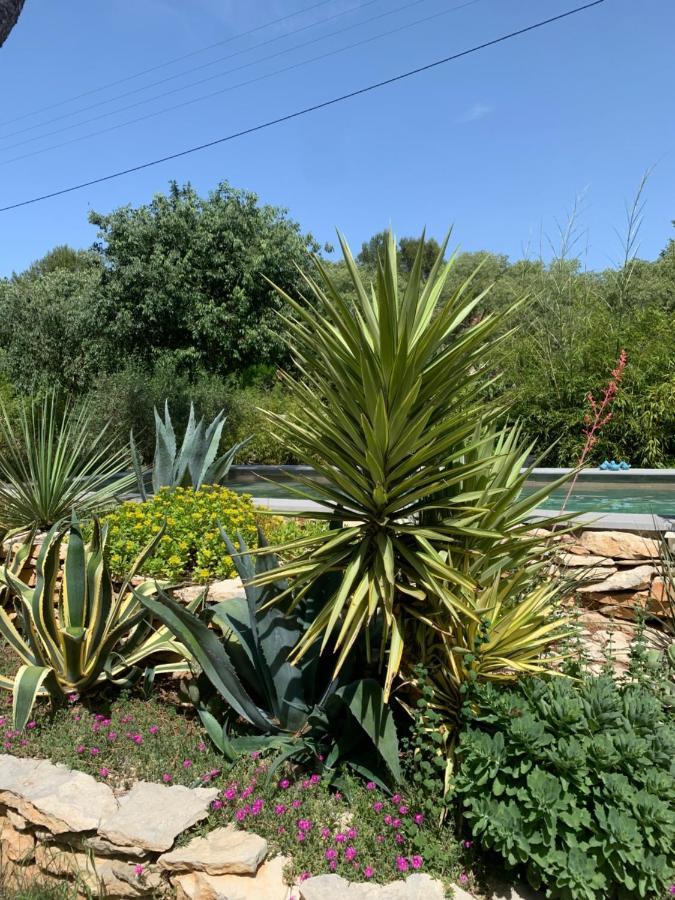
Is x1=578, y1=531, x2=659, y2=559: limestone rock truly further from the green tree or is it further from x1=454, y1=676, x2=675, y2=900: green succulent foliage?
the green tree

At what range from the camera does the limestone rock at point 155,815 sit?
2500mm

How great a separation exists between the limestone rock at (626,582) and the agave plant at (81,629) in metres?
2.54

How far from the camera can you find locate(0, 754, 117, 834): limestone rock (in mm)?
2670

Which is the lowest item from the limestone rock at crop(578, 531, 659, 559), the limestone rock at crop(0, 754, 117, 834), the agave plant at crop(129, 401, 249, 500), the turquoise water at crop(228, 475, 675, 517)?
the limestone rock at crop(0, 754, 117, 834)

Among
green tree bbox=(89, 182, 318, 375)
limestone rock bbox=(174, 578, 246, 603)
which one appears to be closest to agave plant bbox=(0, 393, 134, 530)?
limestone rock bbox=(174, 578, 246, 603)

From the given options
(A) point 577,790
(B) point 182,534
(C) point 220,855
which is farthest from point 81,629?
(A) point 577,790

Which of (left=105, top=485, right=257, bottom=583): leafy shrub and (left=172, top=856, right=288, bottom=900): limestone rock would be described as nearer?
(left=172, top=856, right=288, bottom=900): limestone rock

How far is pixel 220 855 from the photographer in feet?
7.83

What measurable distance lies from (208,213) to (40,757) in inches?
508

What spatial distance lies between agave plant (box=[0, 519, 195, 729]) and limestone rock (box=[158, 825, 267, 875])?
3.64 feet

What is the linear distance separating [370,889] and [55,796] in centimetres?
140

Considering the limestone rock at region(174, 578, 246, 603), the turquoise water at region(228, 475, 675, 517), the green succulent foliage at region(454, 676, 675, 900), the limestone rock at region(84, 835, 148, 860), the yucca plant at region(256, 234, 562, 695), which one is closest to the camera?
the green succulent foliage at region(454, 676, 675, 900)

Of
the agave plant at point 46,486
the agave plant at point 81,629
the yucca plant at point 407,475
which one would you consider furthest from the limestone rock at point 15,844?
the agave plant at point 46,486

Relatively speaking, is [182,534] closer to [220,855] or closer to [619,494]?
[220,855]
